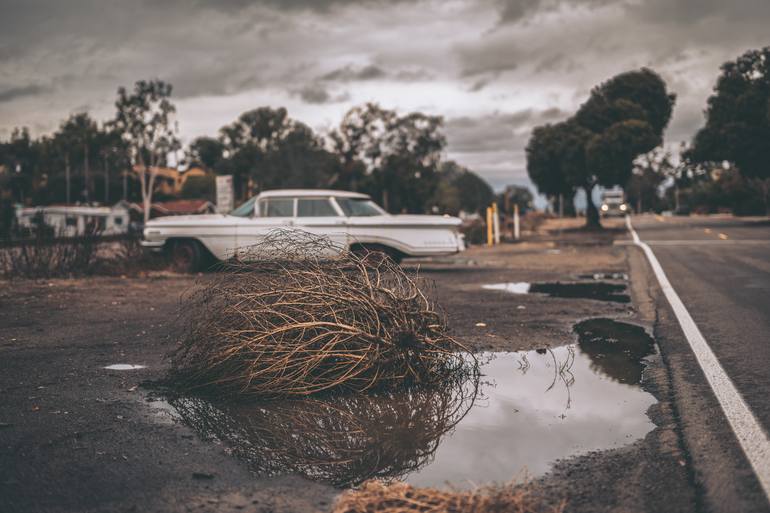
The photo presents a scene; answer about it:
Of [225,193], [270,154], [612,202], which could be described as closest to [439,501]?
[225,193]

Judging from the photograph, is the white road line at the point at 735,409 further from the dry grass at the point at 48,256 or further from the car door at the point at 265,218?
the dry grass at the point at 48,256

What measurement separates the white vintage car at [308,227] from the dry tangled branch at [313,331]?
26.9 feet

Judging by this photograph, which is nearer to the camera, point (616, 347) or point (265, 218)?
point (616, 347)

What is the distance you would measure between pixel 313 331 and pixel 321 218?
362 inches

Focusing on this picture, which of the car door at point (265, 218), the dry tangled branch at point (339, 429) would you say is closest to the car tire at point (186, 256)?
Answer: the car door at point (265, 218)

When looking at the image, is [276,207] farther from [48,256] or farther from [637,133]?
[637,133]

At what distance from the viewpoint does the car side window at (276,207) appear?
14422mm

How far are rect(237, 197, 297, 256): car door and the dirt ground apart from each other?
15.0 ft

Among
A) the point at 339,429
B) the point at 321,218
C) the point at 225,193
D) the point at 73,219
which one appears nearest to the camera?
the point at 339,429

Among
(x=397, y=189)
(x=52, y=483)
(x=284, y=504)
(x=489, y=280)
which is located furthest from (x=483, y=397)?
(x=397, y=189)

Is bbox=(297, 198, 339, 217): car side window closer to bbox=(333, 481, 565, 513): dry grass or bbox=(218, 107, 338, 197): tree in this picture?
bbox=(333, 481, 565, 513): dry grass

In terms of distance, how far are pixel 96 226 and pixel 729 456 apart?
13604 millimetres

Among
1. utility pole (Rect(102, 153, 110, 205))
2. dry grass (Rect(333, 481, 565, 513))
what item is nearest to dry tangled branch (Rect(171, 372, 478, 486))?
dry grass (Rect(333, 481, 565, 513))

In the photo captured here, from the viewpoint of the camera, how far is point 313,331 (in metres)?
5.11
